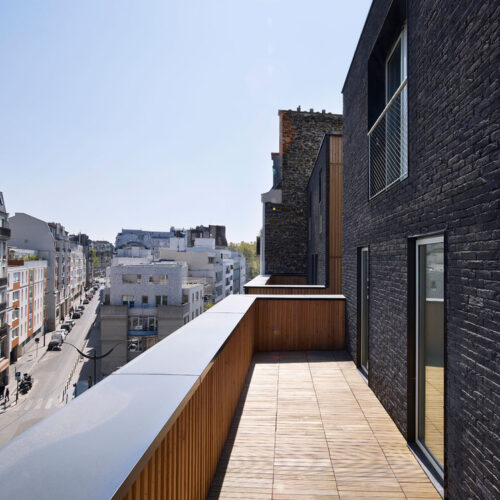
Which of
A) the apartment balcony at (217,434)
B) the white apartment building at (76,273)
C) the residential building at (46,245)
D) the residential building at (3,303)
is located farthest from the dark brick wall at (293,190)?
the white apartment building at (76,273)

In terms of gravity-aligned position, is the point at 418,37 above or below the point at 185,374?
above

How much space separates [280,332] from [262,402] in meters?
2.41

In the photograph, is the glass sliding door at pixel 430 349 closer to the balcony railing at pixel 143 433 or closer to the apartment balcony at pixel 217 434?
the apartment balcony at pixel 217 434

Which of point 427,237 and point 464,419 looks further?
point 427,237

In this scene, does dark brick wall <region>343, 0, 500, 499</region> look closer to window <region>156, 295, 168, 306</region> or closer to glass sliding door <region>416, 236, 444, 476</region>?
glass sliding door <region>416, 236, 444, 476</region>

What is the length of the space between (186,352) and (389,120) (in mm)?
3849

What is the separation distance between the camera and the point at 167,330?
3134 cm

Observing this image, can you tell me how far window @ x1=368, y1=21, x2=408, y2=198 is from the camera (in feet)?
12.8

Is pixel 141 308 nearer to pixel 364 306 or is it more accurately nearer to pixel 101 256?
pixel 364 306

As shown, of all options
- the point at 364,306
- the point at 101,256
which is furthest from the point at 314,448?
the point at 101,256

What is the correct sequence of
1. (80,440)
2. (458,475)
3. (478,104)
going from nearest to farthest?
(80,440), (478,104), (458,475)

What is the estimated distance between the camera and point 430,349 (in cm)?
308

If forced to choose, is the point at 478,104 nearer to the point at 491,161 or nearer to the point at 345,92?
the point at 491,161

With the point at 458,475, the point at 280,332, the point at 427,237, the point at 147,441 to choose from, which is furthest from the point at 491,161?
the point at 280,332
